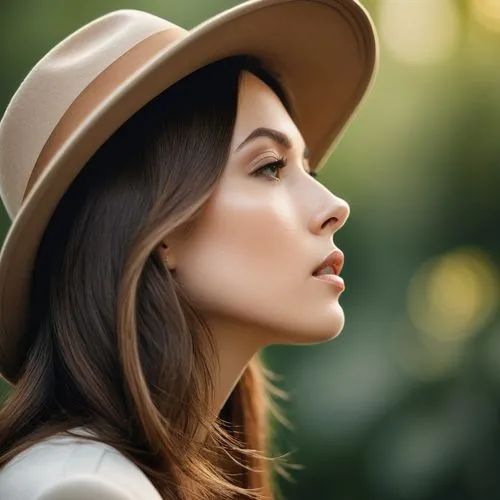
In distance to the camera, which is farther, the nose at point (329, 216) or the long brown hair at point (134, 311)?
the nose at point (329, 216)

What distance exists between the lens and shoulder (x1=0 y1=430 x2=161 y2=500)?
142cm

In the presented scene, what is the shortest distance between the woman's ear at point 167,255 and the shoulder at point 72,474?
309mm

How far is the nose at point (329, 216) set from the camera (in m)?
1.78

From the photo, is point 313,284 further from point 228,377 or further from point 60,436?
point 60,436

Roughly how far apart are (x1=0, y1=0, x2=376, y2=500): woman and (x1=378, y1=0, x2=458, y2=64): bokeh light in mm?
2065

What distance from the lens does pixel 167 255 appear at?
1746mm

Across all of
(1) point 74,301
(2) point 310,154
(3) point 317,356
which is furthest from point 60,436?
(3) point 317,356

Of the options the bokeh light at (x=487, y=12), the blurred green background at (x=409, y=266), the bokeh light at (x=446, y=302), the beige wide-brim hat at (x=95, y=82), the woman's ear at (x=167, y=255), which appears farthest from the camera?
the bokeh light at (x=487, y=12)

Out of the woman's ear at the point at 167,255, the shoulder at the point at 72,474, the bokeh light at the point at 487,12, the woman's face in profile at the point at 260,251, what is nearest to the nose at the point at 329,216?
the woman's face in profile at the point at 260,251

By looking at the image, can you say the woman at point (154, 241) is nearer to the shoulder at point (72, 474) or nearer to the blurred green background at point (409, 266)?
the shoulder at point (72, 474)

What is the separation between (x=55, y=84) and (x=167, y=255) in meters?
→ 0.31

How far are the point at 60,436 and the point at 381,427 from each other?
2384mm

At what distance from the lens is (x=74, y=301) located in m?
1.71

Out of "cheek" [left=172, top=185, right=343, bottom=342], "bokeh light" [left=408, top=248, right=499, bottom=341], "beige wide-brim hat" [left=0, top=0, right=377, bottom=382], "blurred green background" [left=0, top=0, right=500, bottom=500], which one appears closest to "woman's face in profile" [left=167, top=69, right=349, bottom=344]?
"cheek" [left=172, top=185, right=343, bottom=342]
